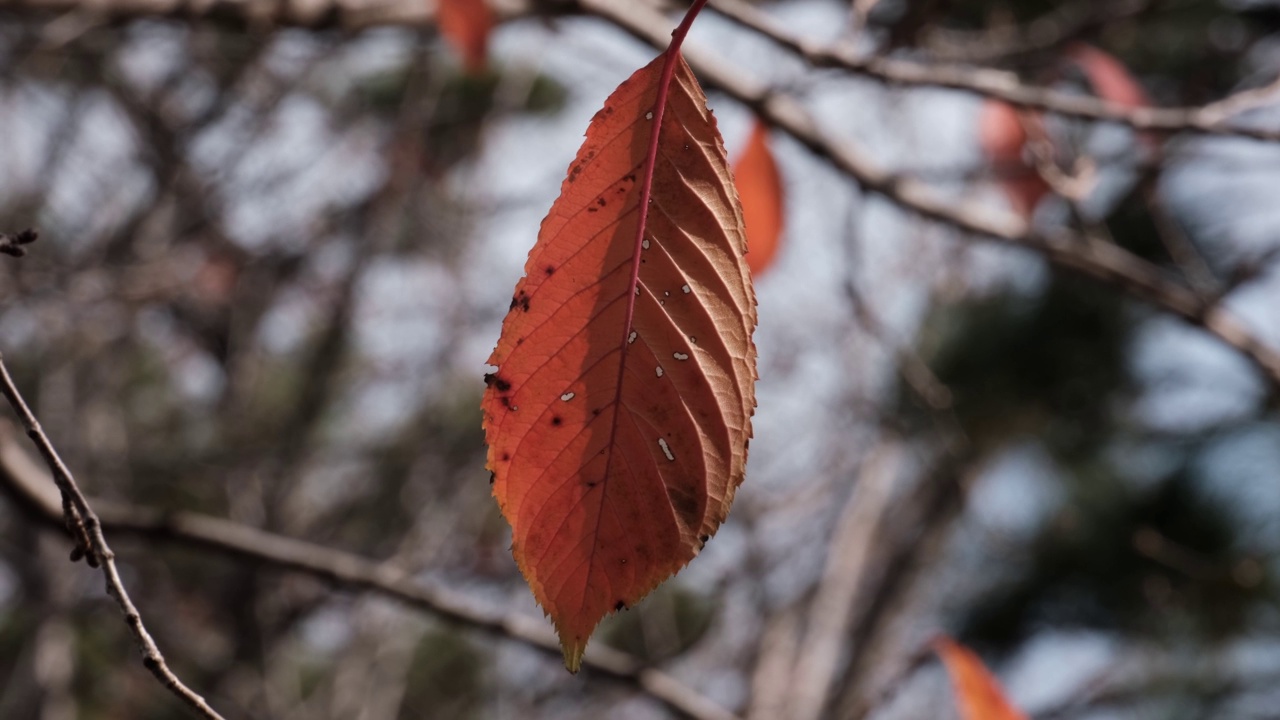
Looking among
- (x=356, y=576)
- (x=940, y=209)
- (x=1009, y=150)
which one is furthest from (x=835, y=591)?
(x=356, y=576)

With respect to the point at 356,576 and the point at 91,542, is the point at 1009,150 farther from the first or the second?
the point at 91,542

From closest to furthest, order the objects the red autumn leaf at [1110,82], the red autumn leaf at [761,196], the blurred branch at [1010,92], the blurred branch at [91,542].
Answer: the blurred branch at [91,542]
the blurred branch at [1010,92]
the red autumn leaf at [761,196]
the red autumn leaf at [1110,82]

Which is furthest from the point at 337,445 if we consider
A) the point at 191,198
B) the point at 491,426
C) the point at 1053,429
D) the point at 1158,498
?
the point at 491,426

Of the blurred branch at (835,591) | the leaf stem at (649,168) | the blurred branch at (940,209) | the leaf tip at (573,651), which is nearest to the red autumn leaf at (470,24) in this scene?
the blurred branch at (940,209)

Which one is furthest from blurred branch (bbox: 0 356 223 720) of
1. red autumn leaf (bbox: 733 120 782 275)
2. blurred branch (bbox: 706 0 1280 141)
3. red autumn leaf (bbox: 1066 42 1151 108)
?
red autumn leaf (bbox: 1066 42 1151 108)

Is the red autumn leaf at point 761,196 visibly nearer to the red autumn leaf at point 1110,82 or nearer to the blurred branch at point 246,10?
the blurred branch at point 246,10

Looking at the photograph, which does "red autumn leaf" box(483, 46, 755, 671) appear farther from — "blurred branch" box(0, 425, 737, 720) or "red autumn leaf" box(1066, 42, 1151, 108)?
"red autumn leaf" box(1066, 42, 1151, 108)
